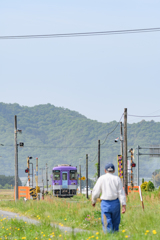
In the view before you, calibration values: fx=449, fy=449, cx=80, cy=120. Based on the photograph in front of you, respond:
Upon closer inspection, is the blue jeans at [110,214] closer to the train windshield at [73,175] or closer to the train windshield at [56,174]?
the train windshield at [56,174]

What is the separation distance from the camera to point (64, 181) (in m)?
45.5

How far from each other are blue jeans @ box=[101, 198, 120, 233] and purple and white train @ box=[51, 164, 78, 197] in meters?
36.8

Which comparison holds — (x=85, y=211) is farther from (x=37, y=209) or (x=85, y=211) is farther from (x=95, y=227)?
(x=37, y=209)

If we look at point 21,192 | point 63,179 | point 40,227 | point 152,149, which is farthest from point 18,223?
point 152,149

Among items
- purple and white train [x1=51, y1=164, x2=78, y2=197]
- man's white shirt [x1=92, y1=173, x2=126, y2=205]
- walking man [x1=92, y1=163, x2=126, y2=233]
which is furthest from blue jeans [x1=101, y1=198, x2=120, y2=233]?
purple and white train [x1=51, y1=164, x2=78, y2=197]

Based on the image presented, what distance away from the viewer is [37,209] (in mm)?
17953

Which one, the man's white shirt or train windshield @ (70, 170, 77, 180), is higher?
the man's white shirt

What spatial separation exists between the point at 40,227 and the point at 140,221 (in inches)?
109

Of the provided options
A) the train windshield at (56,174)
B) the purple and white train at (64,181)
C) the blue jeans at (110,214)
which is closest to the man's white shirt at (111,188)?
the blue jeans at (110,214)

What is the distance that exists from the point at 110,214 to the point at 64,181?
37067 millimetres

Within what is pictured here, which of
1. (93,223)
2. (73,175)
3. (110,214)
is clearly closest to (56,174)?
(73,175)

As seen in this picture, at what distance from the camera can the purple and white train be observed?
149 ft

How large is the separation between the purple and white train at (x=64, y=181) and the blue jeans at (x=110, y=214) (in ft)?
121

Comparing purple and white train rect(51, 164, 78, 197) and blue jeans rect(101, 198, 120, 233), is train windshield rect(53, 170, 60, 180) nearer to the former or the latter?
purple and white train rect(51, 164, 78, 197)
